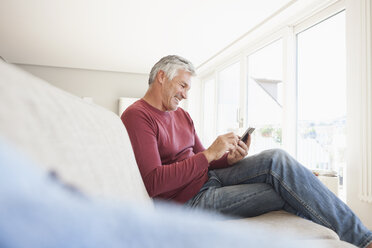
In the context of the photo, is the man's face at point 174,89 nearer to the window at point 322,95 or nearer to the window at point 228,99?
the window at point 322,95

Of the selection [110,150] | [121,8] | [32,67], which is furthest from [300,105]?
[32,67]

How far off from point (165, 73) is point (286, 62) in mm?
2189

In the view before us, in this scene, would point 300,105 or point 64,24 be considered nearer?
point 300,105

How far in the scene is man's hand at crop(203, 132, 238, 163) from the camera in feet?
3.67

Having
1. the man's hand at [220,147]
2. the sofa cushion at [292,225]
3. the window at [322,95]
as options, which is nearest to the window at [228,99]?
the window at [322,95]

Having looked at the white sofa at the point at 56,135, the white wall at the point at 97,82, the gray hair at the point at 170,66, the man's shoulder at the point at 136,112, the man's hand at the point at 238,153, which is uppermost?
the white wall at the point at 97,82

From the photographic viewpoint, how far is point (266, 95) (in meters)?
3.82

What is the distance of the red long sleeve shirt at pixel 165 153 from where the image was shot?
0.98 meters

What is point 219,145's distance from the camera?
1.15 m

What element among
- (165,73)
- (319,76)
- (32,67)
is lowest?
(165,73)

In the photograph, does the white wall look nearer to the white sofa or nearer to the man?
the man

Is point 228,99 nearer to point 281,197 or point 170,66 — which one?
point 170,66

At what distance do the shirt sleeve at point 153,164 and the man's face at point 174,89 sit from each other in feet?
0.89

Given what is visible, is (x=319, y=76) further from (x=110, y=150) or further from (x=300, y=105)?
(x=110, y=150)
